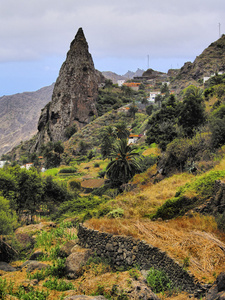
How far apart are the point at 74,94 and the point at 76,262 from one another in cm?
11291

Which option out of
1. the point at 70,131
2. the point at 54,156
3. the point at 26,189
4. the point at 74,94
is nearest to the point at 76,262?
the point at 26,189

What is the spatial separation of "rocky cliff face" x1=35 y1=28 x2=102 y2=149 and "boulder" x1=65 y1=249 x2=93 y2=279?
342ft

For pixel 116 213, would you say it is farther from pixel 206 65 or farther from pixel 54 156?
pixel 206 65

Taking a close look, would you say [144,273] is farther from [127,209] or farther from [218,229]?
[127,209]

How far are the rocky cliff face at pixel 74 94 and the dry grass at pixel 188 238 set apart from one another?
104555 millimetres

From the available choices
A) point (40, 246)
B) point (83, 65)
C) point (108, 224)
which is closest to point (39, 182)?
point (40, 246)

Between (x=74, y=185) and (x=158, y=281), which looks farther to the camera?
(x=74, y=185)

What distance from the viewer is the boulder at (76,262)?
343 inches

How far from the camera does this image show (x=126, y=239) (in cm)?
871

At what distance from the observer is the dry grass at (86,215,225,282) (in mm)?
6828

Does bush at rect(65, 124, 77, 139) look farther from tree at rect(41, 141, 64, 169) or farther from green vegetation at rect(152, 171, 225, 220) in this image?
green vegetation at rect(152, 171, 225, 220)

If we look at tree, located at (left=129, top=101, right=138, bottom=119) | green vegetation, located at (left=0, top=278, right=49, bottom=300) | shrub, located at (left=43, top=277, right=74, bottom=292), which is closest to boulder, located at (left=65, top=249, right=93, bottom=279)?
shrub, located at (left=43, top=277, right=74, bottom=292)

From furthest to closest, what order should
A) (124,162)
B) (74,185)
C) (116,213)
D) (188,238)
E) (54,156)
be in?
(54,156)
(74,185)
(124,162)
(116,213)
(188,238)

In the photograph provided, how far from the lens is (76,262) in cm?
906
